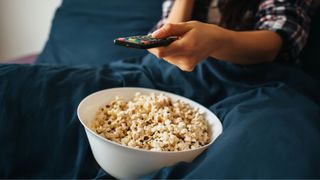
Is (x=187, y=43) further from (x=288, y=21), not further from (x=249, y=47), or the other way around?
(x=288, y=21)

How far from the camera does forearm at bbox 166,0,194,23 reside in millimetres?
901

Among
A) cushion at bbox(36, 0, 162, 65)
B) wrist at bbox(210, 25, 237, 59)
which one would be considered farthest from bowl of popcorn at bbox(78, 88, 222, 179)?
cushion at bbox(36, 0, 162, 65)

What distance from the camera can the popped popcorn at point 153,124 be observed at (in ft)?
1.76

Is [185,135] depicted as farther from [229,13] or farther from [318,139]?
[229,13]

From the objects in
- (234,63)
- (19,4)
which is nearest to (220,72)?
(234,63)

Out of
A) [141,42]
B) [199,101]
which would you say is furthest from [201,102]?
[141,42]

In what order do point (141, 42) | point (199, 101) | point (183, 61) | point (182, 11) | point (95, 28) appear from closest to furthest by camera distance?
point (141, 42), point (183, 61), point (199, 101), point (182, 11), point (95, 28)

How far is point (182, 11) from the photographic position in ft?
2.96

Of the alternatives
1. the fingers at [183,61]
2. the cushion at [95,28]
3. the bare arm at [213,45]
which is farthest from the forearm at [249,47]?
the cushion at [95,28]

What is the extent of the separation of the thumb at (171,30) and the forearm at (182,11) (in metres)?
0.31

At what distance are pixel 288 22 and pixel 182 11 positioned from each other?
269 mm

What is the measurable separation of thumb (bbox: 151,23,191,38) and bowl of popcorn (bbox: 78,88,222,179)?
5.1 inches

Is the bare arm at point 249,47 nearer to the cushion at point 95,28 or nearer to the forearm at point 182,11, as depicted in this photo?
the forearm at point 182,11

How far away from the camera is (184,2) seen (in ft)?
2.97
